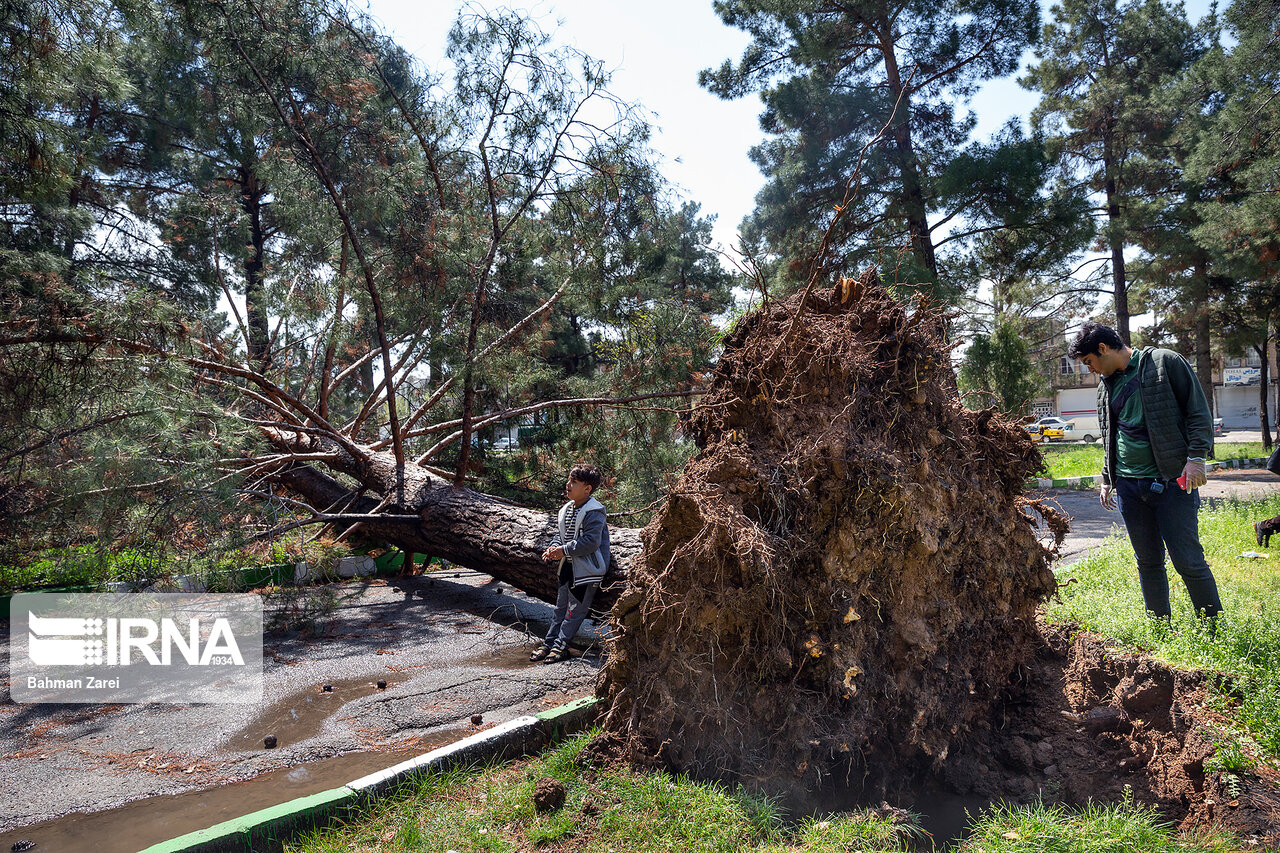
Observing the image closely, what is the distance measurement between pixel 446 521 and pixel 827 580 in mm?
4156

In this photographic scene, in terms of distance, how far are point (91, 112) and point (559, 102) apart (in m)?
7.83

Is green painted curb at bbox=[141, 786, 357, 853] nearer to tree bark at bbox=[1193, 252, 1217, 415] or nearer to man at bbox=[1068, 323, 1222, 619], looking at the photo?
man at bbox=[1068, 323, 1222, 619]

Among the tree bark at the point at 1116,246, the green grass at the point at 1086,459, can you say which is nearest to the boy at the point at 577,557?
the green grass at the point at 1086,459

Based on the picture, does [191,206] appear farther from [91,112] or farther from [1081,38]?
[1081,38]

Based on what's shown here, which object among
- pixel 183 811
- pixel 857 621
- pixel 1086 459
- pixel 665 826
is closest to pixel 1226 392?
pixel 1086 459

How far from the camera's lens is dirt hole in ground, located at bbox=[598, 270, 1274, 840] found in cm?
301

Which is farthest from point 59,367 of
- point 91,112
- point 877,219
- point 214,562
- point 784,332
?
point 877,219

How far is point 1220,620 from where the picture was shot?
3.39 m

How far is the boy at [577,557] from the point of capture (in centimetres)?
466

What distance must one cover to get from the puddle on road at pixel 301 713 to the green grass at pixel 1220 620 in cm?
434

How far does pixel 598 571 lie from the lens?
4691mm

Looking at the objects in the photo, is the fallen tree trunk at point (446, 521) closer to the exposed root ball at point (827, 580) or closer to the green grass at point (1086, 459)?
the exposed root ball at point (827, 580)

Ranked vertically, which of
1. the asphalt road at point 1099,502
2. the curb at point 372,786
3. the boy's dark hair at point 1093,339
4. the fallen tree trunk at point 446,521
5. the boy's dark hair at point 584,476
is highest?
the boy's dark hair at point 1093,339

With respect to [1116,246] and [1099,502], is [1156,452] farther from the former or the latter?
[1116,246]
